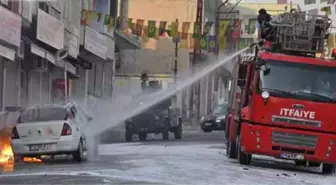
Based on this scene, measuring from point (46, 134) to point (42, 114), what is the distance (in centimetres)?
75

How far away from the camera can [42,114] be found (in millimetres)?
19500

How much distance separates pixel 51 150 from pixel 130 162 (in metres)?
1.90

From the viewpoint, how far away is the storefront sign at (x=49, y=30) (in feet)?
95.0

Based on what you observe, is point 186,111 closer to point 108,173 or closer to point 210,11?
point 210,11

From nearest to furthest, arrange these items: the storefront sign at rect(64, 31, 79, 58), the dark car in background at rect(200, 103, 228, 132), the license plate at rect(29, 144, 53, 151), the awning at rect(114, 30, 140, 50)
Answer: the license plate at rect(29, 144, 53, 151), the storefront sign at rect(64, 31, 79, 58), the awning at rect(114, 30, 140, 50), the dark car in background at rect(200, 103, 228, 132)

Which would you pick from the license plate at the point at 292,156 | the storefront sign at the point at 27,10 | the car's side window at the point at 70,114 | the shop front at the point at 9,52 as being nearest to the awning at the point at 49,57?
the shop front at the point at 9,52

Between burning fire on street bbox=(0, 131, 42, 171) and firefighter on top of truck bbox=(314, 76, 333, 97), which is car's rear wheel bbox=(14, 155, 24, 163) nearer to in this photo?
burning fire on street bbox=(0, 131, 42, 171)

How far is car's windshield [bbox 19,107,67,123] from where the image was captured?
19281 millimetres

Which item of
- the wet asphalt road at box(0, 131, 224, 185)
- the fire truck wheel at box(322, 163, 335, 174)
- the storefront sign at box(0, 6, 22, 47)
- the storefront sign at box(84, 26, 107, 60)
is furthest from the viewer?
the storefront sign at box(84, 26, 107, 60)

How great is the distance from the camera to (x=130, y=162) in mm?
18516

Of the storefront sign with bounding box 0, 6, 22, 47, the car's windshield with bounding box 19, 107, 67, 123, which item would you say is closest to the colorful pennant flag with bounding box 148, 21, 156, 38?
the storefront sign with bounding box 0, 6, 22, 47

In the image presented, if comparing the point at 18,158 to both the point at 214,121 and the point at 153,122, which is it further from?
the point at 214,121

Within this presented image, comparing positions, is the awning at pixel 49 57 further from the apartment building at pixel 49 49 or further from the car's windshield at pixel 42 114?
the car's windshield at pixel 42 114

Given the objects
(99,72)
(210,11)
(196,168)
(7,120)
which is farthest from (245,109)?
(210,11)
